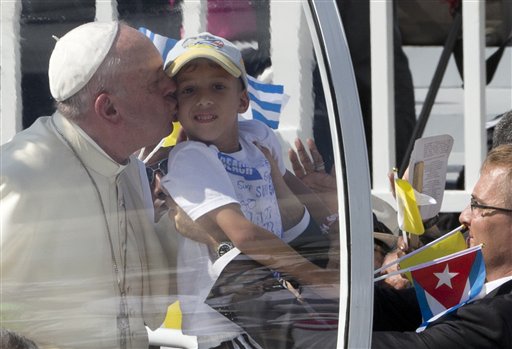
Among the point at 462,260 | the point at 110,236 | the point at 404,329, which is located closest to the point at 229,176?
the point at 110,236

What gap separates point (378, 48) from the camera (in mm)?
4008

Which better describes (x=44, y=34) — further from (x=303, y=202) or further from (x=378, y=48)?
(x=378, y=48)

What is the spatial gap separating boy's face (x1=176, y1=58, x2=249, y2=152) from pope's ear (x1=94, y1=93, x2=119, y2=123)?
0.10 metres

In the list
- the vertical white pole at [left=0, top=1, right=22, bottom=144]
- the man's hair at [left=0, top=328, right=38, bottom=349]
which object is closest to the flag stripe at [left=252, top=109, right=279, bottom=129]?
the vertical white pole at [left=0, top=1, right=22, bottom=144]

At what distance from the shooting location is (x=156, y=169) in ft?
4.93

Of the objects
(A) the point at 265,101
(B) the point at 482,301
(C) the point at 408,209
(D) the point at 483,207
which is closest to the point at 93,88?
(A) the point at 265,101

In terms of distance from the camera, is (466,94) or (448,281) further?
(466,94)

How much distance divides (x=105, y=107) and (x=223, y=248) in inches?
10.9

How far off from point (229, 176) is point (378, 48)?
2.60m

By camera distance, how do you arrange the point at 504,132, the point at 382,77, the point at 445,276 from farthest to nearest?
the point at 382,77, the point at 504,132, the point at 445,276

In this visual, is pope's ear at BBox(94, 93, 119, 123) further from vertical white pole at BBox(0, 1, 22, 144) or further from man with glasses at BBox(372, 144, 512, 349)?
man with glasses at BBox(372, 144, 512, 349)

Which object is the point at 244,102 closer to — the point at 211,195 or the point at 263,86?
the point at 263,86

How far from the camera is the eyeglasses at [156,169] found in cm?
150

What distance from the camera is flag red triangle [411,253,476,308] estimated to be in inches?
88.6
